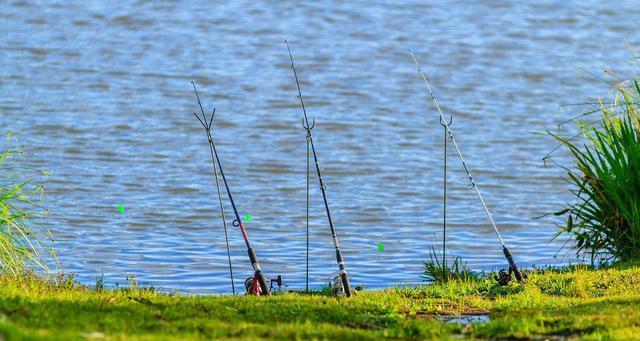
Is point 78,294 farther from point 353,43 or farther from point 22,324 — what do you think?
point 353,43

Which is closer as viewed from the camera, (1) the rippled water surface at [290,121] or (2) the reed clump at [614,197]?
(2) the reed clump at [614,197]

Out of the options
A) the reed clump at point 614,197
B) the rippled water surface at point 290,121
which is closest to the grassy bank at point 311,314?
the reed clump at point 614,197

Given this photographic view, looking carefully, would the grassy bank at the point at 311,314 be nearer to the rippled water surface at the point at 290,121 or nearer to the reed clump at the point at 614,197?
the reed clump at the point at 614,197

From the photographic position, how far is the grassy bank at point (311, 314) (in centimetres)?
955

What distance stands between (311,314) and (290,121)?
63.9ft

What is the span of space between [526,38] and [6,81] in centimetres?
1545

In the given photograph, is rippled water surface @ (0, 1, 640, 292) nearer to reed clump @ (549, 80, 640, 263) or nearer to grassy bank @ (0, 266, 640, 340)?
reed clump @ (549, 80, 640, 263)

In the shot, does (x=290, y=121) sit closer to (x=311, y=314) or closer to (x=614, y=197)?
(x=614, y=197)

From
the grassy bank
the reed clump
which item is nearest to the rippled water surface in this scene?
the reed clump

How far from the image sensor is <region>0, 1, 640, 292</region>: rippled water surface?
1970 cm

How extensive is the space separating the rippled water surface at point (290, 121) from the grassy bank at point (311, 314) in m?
4.26

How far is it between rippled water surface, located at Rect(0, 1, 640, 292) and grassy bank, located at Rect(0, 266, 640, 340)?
426cm

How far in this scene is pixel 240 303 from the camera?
11055 millimetres

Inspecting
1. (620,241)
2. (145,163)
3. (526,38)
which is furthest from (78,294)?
(526,38)
